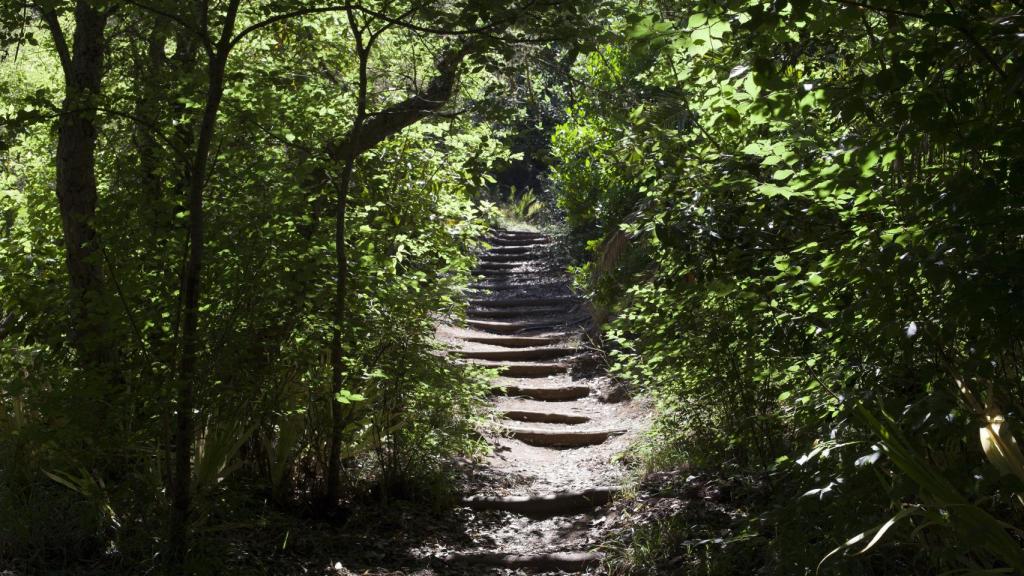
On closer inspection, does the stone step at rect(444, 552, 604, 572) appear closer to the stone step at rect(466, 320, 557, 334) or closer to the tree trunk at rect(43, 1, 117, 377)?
the tree trunk at rect(43, 1, 117, 377)

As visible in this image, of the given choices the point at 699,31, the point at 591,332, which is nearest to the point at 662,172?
the point at 699,31

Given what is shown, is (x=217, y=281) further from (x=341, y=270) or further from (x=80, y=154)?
(x=80, y=154)

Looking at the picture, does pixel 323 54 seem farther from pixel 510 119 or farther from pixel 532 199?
pixel 532 199

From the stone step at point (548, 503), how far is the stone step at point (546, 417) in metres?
2.58

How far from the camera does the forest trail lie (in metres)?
5.46

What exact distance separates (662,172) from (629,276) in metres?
3.22

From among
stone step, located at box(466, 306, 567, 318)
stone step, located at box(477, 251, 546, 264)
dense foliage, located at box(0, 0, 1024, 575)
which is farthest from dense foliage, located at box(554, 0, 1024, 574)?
A: stone step, located at box(477, 251, 546, 264)

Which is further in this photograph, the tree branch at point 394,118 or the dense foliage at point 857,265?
the tree branch at point 394,118

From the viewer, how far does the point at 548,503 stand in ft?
20.2

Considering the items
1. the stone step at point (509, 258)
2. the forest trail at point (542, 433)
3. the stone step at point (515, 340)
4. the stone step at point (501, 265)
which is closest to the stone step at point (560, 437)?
the forest trail at point (542, 433)

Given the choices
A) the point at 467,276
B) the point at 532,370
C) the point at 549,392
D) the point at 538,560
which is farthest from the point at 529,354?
the point at 538,560

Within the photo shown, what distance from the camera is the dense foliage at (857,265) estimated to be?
7.45 ft

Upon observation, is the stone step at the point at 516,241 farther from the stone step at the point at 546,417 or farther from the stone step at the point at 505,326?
the stone step at the point at 546,417

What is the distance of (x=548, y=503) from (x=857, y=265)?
388 cm
